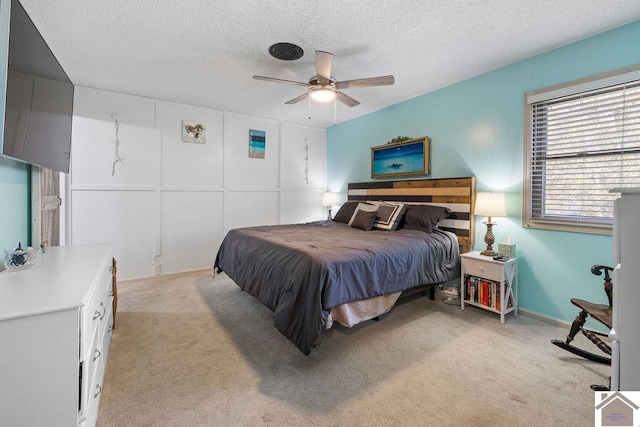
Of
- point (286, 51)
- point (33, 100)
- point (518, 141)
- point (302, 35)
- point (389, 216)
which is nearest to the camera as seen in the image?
point (33, 100)

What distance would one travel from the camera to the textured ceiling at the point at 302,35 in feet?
6.66

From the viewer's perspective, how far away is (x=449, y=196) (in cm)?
338

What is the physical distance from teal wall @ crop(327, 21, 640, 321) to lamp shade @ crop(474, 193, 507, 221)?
275mm

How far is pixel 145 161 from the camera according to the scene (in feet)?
12.9

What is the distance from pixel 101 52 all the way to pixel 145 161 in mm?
1519

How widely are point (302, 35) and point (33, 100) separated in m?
1.87

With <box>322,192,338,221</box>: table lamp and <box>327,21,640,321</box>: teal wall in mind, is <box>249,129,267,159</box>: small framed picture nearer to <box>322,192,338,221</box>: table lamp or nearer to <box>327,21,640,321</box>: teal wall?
<box>322,192,338,221</box>: table lamp

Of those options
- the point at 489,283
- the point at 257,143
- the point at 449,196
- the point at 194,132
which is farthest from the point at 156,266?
the point at 489,283

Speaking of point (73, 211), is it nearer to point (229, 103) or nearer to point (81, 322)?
point (229, 103)

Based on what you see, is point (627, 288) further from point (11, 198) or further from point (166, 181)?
point (166, 181)

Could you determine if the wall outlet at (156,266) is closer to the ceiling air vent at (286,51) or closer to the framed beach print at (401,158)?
the ceiling air vent at (286,51)

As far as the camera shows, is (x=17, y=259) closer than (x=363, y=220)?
Yes

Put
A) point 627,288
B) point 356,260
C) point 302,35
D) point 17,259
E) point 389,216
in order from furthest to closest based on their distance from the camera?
point 389,216 → point 302,35 → point 356,260 → point 17,259 → point 627,288

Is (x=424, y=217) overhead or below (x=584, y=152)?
below
